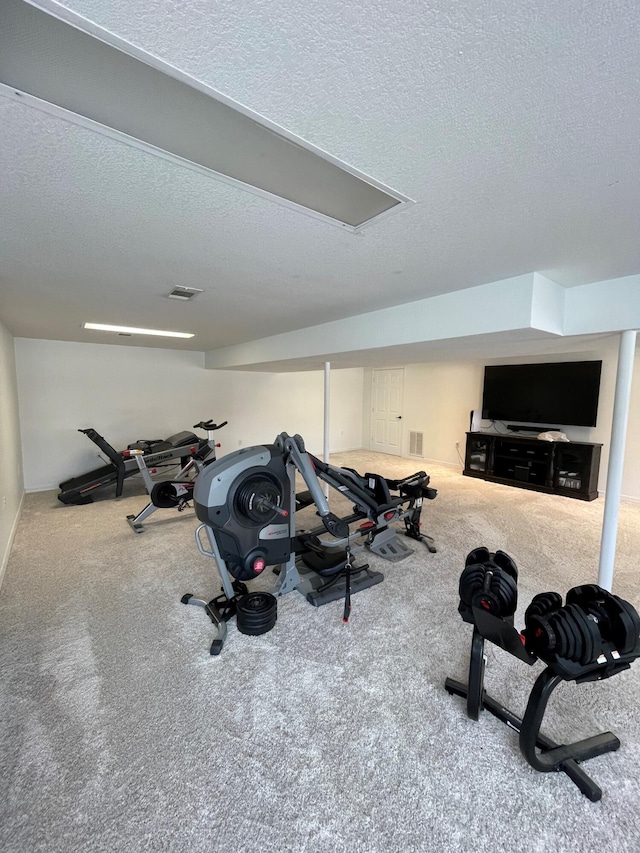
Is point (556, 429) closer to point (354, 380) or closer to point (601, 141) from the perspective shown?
point (354, 380)

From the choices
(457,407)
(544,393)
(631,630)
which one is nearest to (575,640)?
(631,630)

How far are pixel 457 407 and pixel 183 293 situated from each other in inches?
219

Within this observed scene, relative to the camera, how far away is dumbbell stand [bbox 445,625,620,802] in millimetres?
1325

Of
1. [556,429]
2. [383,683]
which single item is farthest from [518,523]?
[383,683]

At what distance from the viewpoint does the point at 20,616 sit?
235cm

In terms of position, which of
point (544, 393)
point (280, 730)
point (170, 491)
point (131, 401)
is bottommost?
point (280, 730)

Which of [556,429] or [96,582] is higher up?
[556,429]

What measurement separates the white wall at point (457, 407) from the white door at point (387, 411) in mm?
176

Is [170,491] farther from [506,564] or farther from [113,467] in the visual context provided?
[506,564]

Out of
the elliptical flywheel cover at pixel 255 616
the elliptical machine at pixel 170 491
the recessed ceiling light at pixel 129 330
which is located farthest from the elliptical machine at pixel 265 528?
the recessed ceiling light at pixel 129 330

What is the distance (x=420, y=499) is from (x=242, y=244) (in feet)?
8.96

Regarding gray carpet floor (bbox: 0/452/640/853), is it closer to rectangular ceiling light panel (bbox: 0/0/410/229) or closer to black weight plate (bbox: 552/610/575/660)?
black weight plate (bbox: 552/610/575/660)

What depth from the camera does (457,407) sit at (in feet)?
22.3

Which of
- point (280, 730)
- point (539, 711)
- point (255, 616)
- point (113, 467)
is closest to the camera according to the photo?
point (539, 711)
